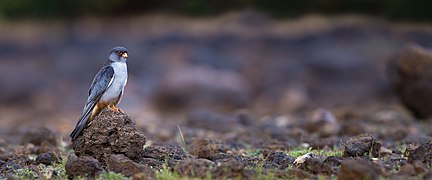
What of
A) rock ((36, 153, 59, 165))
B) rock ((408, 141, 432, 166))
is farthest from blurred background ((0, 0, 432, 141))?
rock ((408, 141, 432, 166))

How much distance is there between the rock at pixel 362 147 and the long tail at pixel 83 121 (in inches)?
104

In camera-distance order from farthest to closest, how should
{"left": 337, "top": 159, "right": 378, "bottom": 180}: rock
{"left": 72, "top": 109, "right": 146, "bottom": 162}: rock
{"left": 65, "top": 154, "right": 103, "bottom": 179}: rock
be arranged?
{"left": 72, "top": 109, "right": 146, "bottom": 162}: rock < {"left": 65, "top": 154, "right": 103, "bottom": 179}: rock < {"left": 337, "top": 159, "right": 378, "bottom": 180}: rock

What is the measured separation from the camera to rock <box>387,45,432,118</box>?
15148 millimetres

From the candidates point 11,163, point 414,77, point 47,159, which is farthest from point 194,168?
point 414,77

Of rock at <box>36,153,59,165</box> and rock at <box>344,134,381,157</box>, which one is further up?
rock at <box>36,153,59,165</box>

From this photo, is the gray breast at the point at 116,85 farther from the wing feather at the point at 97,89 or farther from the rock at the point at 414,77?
the rock at the point at 414,77

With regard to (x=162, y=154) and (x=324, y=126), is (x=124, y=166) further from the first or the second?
(x=324, y=126)

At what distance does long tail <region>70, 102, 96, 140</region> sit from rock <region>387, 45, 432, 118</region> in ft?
29.5

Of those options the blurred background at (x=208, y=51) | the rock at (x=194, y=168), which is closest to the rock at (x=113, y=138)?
the rock at (x=194, y=168)

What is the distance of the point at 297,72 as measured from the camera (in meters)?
23.0

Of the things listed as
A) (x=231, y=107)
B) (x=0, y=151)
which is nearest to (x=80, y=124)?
(x=0, y=151)

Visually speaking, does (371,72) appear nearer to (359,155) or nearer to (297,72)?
(297,72)

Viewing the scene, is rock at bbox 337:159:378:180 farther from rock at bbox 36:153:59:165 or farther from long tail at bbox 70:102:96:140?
rock at bbox 36:153:59:165

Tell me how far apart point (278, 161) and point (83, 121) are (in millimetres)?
2041
